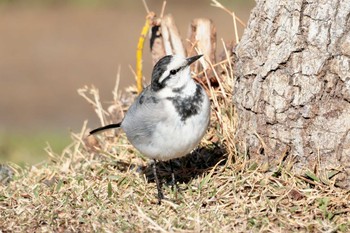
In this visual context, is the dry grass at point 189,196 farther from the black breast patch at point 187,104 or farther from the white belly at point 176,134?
the black breast patch at point 187,104

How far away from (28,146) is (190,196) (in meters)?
5.28

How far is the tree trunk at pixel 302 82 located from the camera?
225 inches

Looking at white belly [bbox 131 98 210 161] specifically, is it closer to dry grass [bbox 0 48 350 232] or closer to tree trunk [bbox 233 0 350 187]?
dry grass [bbox 0 48 350 232]

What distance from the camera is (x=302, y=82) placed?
582 centimetres

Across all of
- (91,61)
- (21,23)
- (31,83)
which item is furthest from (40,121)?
(21,23)

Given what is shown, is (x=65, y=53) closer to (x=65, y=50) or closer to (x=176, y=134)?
(x=65, y=50)

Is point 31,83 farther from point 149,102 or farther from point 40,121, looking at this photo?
point 149,102

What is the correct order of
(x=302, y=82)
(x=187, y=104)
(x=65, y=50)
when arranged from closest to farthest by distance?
(x=302, y=82) < (x=187, y=104) < (x=65, y=50)

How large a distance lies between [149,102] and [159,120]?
243mm

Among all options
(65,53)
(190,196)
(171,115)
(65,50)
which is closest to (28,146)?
(190,196)

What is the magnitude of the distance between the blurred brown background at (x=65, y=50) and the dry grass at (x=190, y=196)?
578cm

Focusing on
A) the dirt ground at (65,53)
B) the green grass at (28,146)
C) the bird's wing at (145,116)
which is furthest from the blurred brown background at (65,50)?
the bird's wing at (145,116)

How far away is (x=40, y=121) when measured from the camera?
51.4ft

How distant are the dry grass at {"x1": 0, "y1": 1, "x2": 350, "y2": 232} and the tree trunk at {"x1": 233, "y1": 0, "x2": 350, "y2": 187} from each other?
0.19 meters
